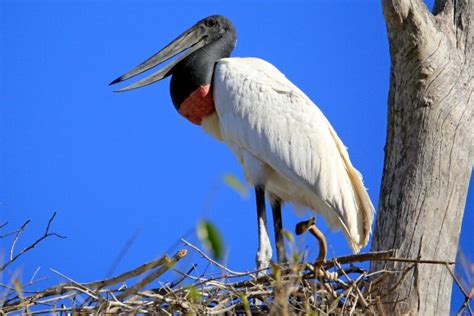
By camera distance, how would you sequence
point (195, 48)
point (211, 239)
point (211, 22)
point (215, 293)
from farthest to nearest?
1. point (211, 22)
2. point (195, 48)
3. point (215, 293)
4. point (211, 239)

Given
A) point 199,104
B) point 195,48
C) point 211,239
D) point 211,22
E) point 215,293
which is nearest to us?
point 211,239

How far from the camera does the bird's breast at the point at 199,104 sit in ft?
24.5

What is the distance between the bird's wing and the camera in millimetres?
6777

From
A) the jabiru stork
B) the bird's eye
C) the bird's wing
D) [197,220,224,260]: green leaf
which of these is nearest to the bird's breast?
the jabiru stork

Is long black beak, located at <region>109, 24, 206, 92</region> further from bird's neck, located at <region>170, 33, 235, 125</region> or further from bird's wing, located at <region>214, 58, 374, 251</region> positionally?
bird's wing, located at <region>214, 58, 374, 251</region>

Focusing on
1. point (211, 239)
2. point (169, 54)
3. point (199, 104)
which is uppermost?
point (169, 54)

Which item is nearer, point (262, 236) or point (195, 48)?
point (262, 236)

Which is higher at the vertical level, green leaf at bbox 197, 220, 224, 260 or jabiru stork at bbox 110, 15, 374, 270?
jabiru stork at bbox 110, 15, 374, 270

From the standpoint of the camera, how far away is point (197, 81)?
7.53 meters

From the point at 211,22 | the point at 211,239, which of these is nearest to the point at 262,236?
the point at 211,22

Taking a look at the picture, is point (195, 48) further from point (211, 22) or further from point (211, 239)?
point (211, 239)

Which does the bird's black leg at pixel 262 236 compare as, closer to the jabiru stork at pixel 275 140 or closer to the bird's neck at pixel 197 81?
the jabiru stork at pixel 275 140

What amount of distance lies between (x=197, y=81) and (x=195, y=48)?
0.50 metres

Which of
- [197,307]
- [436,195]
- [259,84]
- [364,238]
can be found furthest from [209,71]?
[197,307]
